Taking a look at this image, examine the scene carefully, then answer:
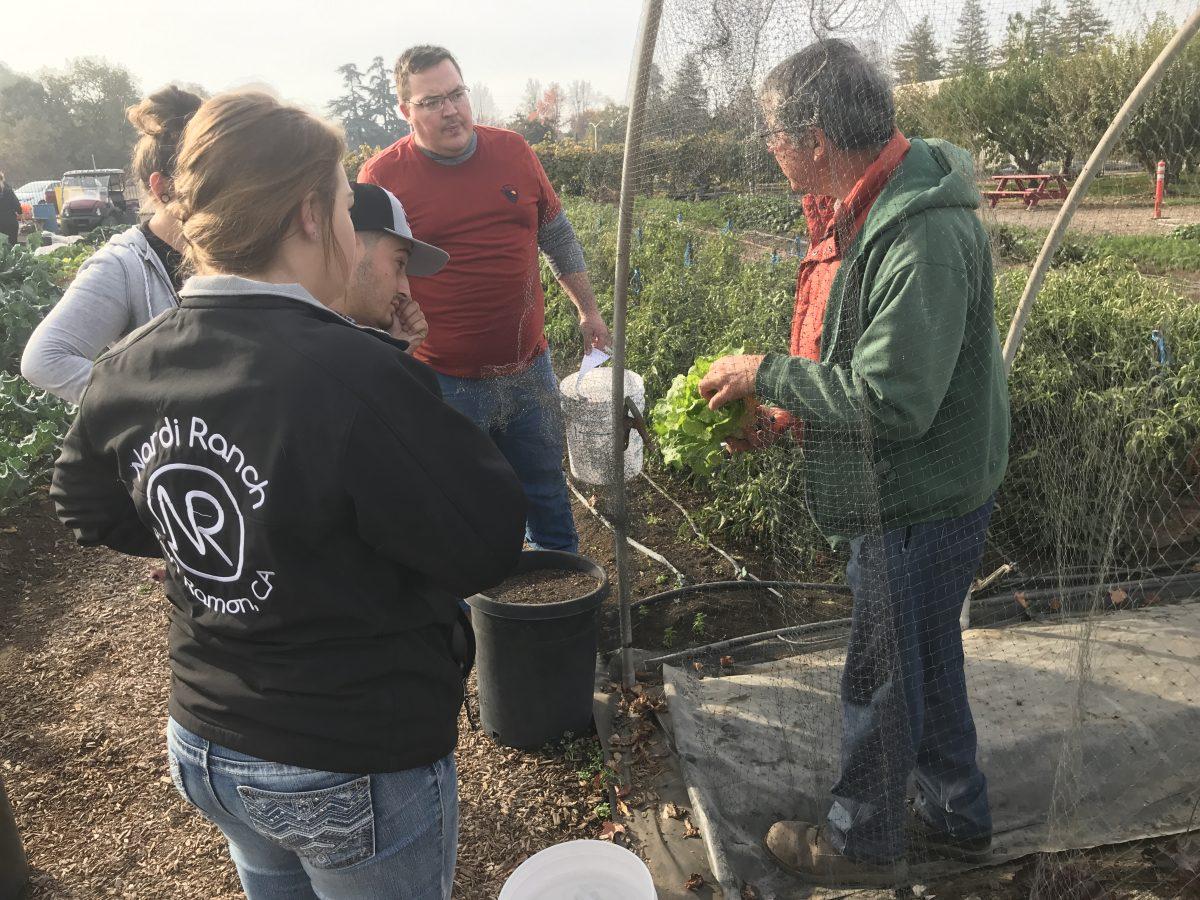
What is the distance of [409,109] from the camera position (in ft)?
10.7

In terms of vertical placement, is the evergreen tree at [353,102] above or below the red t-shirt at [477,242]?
above

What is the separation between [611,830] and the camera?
8.71ft

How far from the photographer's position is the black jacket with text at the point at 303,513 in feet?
3.70

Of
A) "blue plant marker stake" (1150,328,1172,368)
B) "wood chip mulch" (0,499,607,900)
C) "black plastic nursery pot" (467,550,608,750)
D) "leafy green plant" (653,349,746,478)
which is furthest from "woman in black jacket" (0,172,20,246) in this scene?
"blue plant marker stake" (1150,328,1172,368)

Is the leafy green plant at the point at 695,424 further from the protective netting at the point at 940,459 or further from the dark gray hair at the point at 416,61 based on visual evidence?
the dark gray hair at the point at 416,61

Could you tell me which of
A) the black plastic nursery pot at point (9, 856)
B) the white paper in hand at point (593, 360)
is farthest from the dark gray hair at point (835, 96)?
the black plastic nursery pot at point (9, 856)

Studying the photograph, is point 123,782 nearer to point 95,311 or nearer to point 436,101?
point 95,311

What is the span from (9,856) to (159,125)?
7.08ft

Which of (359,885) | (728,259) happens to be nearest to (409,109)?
(728,259)

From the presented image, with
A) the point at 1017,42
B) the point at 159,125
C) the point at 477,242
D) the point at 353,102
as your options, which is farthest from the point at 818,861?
the point at 353,102

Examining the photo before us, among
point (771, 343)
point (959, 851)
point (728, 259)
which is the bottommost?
point (959, 851)

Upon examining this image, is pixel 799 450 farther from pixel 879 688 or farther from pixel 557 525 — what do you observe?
pixel 557 525

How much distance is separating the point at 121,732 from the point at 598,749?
1.88 meters

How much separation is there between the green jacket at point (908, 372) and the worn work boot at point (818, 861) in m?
0.94
